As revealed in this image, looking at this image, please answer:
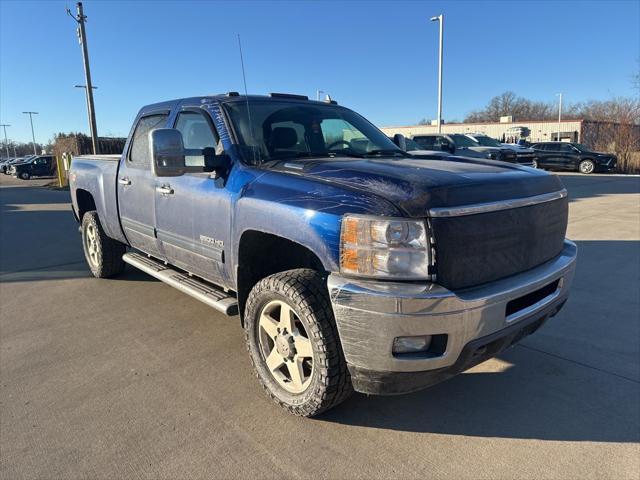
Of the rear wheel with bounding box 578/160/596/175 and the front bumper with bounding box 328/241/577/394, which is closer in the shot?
the front bumper with bounding box 328/241/577/394

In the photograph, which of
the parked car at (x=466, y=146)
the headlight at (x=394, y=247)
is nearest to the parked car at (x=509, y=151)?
the parked car at (x=466, y=146)

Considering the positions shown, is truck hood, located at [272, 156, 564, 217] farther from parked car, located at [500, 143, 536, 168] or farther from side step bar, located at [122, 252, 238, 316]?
parked car, located at [500, 143, 536, 168]

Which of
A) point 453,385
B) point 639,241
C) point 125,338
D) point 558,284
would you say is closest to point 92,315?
point 125,338

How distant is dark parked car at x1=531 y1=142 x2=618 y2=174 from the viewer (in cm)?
2405

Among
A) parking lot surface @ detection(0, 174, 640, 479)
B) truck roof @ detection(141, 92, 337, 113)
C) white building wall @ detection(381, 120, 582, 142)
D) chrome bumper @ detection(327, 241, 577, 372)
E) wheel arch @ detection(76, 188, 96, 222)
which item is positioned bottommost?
parking lot surface @ detection(0, 174, 640, 479)

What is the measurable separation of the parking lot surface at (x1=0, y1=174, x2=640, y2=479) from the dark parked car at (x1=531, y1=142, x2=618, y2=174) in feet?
75.0

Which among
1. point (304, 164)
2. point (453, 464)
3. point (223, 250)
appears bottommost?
point (453, 464)

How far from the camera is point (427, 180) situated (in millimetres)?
2438

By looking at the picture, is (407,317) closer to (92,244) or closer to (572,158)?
(92,244)

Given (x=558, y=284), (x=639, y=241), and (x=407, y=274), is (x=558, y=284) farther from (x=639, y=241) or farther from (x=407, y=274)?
(x=639, y=241)

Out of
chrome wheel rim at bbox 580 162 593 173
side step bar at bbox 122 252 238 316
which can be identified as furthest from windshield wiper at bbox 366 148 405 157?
chrome wheel rim at bbox 580 162 593 173

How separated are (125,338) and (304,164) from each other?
7.52 ft

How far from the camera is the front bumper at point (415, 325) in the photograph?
218 cm

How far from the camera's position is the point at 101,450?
8.29 ft
